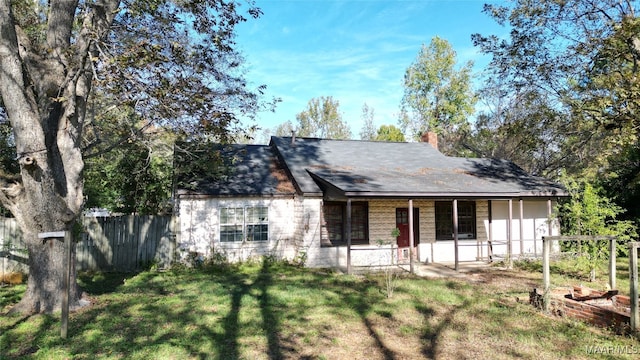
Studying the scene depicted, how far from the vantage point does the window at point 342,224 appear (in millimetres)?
14523

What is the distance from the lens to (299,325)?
23.0ft

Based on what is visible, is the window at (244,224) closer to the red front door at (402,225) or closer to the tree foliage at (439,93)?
the red front door at (402,225)

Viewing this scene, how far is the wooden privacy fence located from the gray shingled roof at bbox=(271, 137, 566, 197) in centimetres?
488

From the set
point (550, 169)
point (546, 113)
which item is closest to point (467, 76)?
point (550, 169)

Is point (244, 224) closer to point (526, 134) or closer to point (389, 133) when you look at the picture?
point (526, 134)

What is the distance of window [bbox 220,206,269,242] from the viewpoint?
13742mm

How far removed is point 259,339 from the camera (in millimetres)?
6285

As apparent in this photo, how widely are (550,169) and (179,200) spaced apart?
27.8 metres

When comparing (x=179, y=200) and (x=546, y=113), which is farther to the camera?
(x=546, y=113)

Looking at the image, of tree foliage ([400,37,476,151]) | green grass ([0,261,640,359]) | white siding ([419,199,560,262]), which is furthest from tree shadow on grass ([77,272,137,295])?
tree foliage ([400,37,476,151])

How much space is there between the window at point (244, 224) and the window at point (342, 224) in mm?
2175

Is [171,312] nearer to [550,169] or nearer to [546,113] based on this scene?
[546,113]

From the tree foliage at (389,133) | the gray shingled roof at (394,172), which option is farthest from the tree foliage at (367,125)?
the gray shingled roof at (394,172)

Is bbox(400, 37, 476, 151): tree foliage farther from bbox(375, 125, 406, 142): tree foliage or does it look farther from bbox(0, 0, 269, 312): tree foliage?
bbox(0, 0, 269, 312): tree foliage
